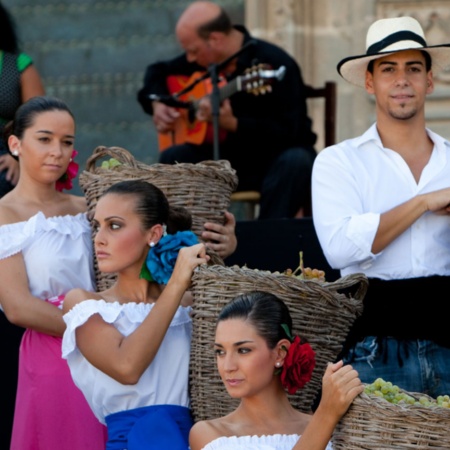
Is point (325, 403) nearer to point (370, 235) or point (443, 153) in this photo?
point (370, 235)

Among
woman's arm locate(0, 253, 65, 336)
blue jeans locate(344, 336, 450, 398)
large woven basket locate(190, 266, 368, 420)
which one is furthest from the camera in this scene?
woman's arm locate(0, 253, 65, 336)

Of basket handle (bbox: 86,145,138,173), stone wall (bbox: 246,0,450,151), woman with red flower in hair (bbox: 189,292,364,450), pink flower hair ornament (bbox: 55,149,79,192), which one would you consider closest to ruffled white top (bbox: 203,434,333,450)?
woman with red flower in hair (bbox: 189,292,364,450)

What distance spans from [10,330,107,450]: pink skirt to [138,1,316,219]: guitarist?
7.48 feet

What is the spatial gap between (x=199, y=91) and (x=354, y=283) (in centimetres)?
314

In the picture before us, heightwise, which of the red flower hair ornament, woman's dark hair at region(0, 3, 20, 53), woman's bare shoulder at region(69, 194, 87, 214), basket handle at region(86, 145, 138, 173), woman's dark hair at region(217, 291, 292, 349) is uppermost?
woman's dark hair at region(0, 3, 20, 53)

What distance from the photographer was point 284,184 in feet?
24.7

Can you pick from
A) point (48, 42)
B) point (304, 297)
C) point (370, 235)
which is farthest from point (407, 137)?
point (48, 42)

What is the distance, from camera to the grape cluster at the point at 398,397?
13.7 feet

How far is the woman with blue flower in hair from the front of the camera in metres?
4.93

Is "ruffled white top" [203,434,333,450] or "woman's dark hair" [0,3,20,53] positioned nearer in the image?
"ruffled white top" [203,434,333,450]

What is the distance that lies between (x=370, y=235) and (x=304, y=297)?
Answer: 452mm

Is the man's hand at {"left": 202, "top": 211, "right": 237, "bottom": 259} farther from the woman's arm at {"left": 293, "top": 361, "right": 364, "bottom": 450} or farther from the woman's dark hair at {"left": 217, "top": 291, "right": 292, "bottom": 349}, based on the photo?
the woman's arm at {"left": 293, "top": 361, "right": 364, "bottom": 450}

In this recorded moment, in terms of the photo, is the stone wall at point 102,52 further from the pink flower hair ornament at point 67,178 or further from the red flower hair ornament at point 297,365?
the red flower hair ornament at point 297,365

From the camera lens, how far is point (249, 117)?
7.74 metres
